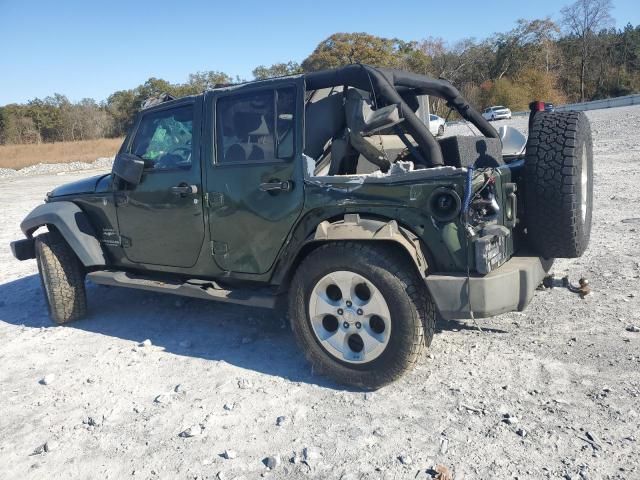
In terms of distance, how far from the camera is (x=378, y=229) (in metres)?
3.28

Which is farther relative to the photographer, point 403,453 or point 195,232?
point 195,232

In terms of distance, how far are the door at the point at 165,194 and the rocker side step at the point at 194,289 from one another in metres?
0.17

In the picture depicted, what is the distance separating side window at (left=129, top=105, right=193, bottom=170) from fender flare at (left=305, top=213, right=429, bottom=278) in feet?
4.77

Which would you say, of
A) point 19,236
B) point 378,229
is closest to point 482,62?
point 19,236

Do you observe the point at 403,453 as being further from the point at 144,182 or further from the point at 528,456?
the point at 144,182

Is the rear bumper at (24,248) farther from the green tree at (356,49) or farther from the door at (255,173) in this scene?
the green tree at (356,49)

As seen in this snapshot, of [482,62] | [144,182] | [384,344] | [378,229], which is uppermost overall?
[482,62]

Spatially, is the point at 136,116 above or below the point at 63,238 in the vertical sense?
above

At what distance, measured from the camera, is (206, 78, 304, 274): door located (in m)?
3.75

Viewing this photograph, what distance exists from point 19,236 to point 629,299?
9.99m

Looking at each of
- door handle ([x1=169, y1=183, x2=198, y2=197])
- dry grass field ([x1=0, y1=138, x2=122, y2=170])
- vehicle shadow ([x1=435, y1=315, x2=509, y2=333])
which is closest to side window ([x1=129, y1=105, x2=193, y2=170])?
door handle ([x1=169, y1=183, x2=198, y2=197])

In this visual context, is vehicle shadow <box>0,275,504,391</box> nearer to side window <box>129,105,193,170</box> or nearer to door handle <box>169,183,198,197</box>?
door handle <box>169,183,198,197</box>

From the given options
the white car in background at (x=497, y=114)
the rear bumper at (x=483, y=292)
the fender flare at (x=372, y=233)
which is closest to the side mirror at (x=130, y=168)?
the fender flare at (x=372, y=233)

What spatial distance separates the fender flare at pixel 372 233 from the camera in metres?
3.24
